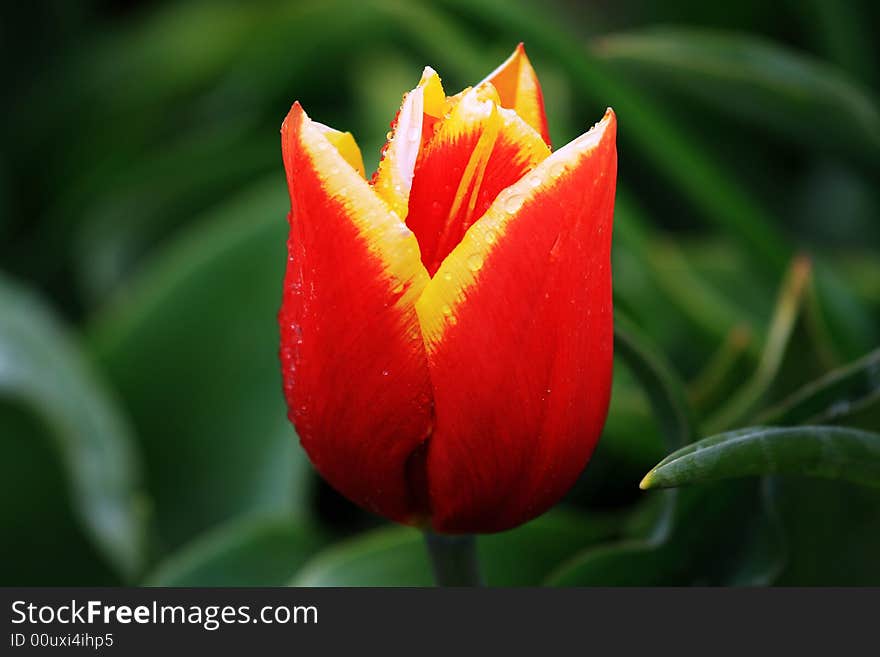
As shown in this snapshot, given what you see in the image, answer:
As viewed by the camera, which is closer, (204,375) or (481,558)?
(481,558)

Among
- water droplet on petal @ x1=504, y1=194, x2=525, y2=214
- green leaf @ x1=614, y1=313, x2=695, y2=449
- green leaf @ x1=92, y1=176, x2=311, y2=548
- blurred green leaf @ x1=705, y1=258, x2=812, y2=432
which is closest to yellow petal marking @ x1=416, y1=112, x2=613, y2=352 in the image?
water droplet on petal @ x1=504, y1=194, x2=525, y2=214

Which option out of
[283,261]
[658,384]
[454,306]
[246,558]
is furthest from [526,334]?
[283,261]

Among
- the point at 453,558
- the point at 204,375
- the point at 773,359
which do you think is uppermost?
the point at 204,375

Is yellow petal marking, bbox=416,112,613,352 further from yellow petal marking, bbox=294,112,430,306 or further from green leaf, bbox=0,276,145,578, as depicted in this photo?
green leaf, bbox=0,276,145,578

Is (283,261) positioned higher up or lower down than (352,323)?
higher up

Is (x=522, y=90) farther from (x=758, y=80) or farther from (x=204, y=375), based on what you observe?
(x=204, y=375)

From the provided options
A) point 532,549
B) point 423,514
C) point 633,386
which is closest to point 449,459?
point 423,514

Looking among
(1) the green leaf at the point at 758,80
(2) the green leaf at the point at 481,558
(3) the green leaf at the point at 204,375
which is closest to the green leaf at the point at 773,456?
(2) the green leaf at the point at 481,558
